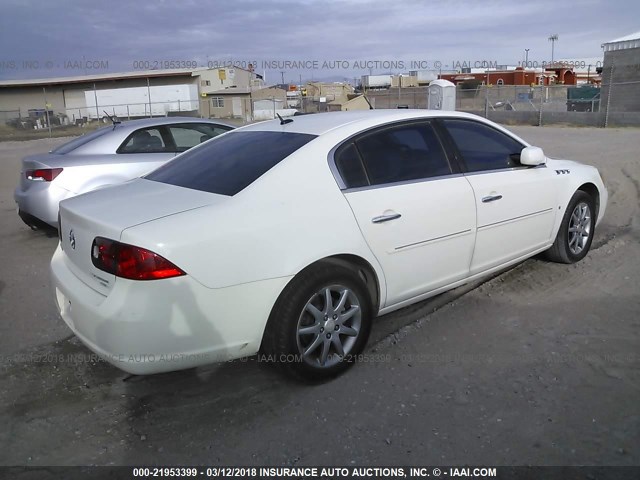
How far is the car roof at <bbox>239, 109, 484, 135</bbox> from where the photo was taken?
12.3 ft

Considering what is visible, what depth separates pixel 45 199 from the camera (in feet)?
20.8

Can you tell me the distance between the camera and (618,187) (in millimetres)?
9102

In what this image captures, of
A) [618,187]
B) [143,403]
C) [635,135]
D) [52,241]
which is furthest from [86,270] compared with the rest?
[635,135]

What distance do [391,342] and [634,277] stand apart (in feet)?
8.28

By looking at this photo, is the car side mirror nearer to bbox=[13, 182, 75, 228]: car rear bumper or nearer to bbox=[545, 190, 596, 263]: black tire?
bbox=[545, 190, 596, 263]: black tire

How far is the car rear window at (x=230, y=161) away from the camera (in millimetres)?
3357

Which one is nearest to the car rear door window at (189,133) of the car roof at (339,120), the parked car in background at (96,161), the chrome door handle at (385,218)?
the parked car in background at (96,161)

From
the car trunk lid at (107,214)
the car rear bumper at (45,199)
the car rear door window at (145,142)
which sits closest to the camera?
the car trunk lid at (107,214)

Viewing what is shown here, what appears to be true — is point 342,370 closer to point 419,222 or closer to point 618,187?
point 419,222

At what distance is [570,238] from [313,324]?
3077mm

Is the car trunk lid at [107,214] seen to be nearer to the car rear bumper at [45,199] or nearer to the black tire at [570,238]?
the car rear bumper at [45,199]

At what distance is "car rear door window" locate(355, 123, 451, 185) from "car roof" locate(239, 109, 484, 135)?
86mm

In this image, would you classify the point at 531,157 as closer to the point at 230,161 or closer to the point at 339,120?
the point at 339,120

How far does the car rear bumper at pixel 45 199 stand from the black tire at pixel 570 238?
516cm
